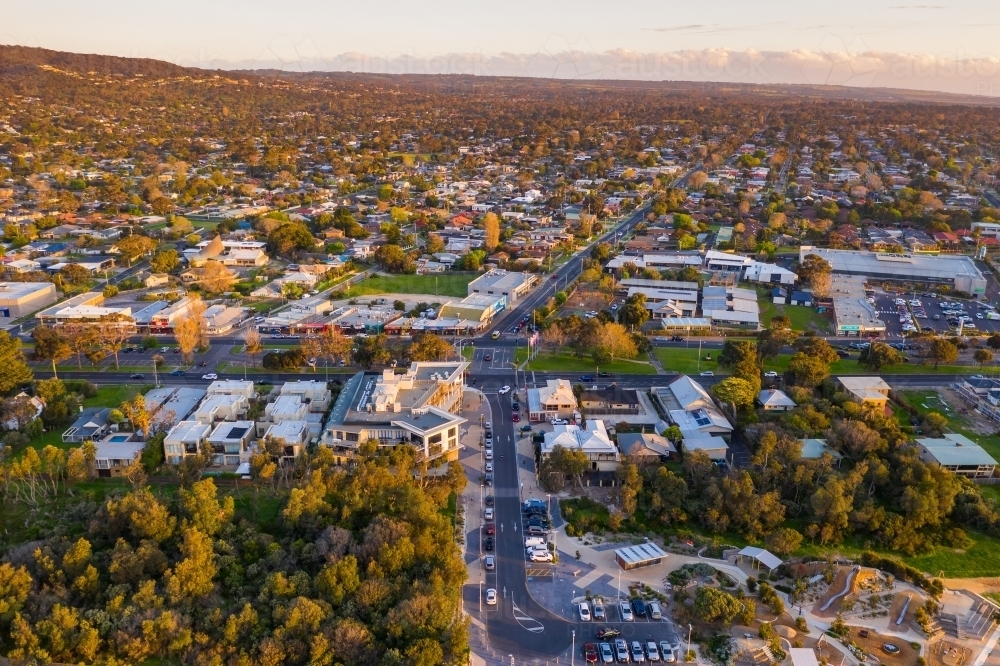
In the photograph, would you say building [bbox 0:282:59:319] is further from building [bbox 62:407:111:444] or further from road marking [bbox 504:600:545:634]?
road marking [bbox 504:600:545:634]

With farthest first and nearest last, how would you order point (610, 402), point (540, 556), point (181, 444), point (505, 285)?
point (505, 285), point (610, 402), point (181, 444), point (540, 556)

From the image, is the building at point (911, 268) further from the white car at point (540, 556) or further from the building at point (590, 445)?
the white car at point (540, 556)

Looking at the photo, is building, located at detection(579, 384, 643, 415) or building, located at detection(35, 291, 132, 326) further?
building, located at detection(35, 291, 132, 326)

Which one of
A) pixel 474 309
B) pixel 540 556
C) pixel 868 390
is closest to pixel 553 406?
pixel 540 556

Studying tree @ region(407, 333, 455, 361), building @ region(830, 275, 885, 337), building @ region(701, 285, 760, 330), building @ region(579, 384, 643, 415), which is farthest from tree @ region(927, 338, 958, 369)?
tree @ region(407, 333, 455, 361)

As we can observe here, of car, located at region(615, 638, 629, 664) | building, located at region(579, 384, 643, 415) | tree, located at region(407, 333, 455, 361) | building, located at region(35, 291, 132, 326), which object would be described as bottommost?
car, located at region(615, 638, 629, 664)

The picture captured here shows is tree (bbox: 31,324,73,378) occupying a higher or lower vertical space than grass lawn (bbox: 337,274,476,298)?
higher

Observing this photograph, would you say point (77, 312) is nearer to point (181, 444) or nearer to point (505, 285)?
point (181, 444)
